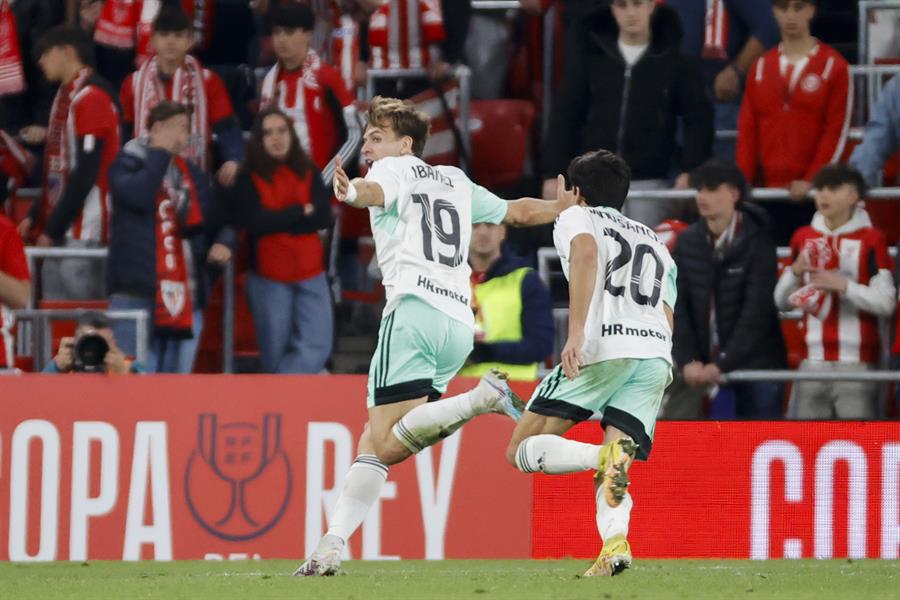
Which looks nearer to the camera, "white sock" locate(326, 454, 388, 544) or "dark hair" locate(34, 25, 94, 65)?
"white sock" locate(326, 454, 388, 544)

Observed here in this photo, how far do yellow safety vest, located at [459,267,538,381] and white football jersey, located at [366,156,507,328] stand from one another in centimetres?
219

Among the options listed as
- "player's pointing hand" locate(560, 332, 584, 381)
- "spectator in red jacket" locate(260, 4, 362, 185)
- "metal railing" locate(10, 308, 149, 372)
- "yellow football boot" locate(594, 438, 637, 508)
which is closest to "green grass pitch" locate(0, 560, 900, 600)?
"yellow football boot" locate(594, 438, 637, 508)

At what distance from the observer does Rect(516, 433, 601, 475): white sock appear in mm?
7312

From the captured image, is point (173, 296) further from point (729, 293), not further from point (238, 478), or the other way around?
point (729, 293)

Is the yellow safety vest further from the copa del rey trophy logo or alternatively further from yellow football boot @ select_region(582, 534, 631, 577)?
yellow football boot @ select_region(582, 534, 631, 577)

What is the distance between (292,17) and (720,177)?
3.03 meters

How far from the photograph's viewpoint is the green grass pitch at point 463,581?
6.85 metres

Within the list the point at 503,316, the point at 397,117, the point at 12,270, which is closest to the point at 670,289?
the point at 397,117

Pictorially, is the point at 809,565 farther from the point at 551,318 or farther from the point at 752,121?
the point at 752,121

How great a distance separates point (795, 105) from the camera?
11453mm

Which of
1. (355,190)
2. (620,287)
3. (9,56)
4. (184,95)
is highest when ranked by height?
(9,56)

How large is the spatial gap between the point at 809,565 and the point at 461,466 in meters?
1.97

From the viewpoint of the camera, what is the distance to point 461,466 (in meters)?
9.80

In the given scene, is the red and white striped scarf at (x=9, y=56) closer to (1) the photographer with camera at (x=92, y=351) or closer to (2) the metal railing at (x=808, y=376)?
(1) the photographer with camera at (x=92, y=351)
